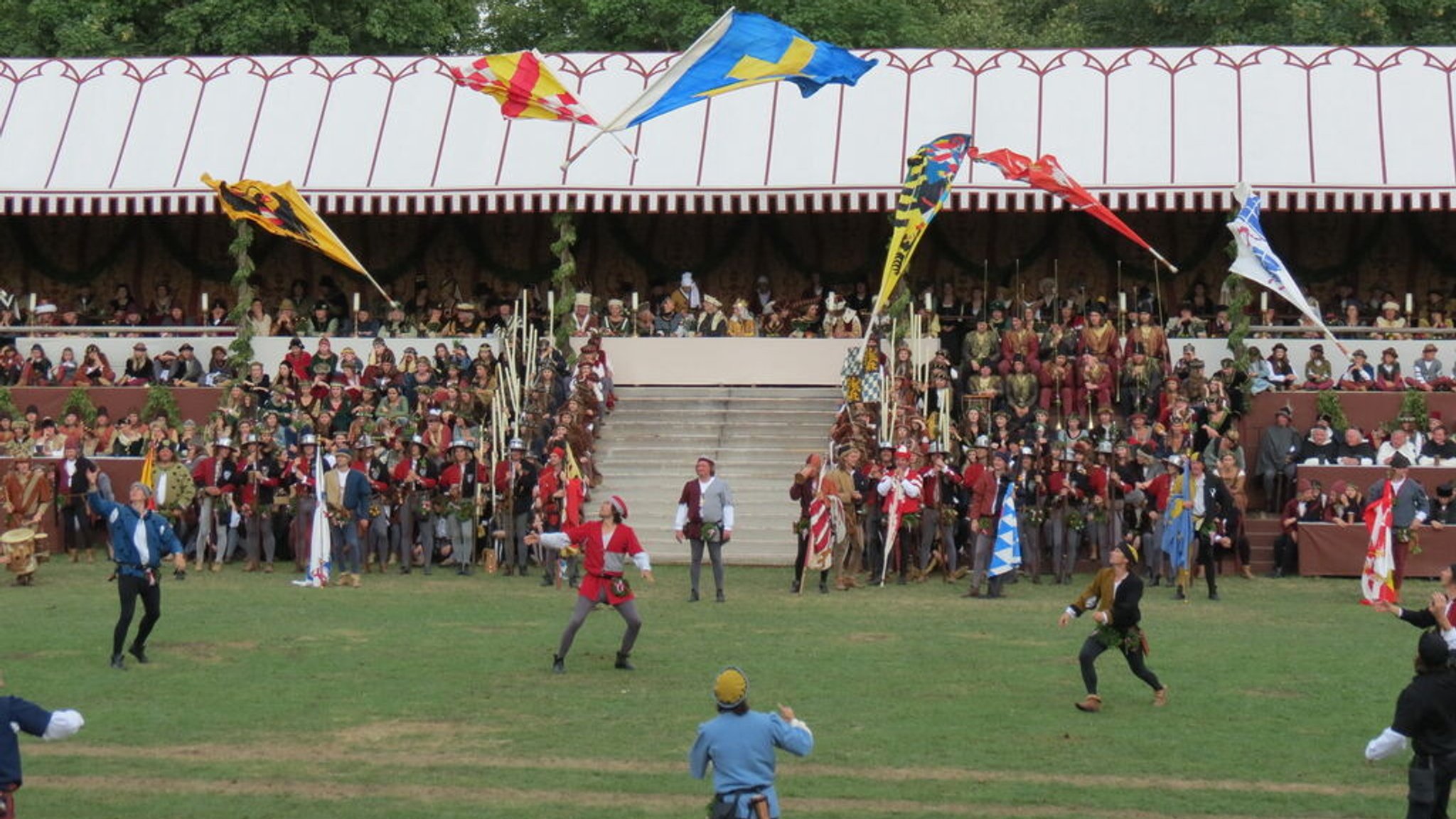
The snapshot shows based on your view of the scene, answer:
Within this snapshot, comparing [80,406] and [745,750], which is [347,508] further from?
[745,750]

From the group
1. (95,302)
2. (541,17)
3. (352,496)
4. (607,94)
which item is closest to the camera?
(352,496)

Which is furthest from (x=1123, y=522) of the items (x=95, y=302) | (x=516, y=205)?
(x=95, y=302)

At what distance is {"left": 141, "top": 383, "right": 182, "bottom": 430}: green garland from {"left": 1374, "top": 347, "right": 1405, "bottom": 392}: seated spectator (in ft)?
54.3

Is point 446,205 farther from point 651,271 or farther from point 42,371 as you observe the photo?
point 42,371

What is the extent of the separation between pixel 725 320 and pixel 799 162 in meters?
2.67

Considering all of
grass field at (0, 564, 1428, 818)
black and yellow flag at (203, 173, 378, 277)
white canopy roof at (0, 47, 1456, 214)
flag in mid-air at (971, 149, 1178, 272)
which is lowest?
grass field at (0, 564, 1428, 818)

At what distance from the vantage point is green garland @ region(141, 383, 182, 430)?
3028 centimetres

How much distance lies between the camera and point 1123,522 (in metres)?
25.4

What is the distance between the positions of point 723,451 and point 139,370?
8.91 metres

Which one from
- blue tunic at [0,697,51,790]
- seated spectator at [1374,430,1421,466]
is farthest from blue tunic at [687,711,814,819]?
seated spectator at [1374,430,1421,466]

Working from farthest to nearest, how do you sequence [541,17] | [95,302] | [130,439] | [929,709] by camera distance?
[541,17], [95,302], [130,439], [929,709]

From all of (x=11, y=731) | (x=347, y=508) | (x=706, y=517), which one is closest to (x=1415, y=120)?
(x=706, y=517)

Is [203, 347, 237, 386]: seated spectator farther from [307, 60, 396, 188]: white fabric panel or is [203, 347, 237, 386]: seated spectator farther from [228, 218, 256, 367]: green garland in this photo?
[307, 60, 396, 188]: white fabric panel

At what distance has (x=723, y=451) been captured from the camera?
97.1 feet
